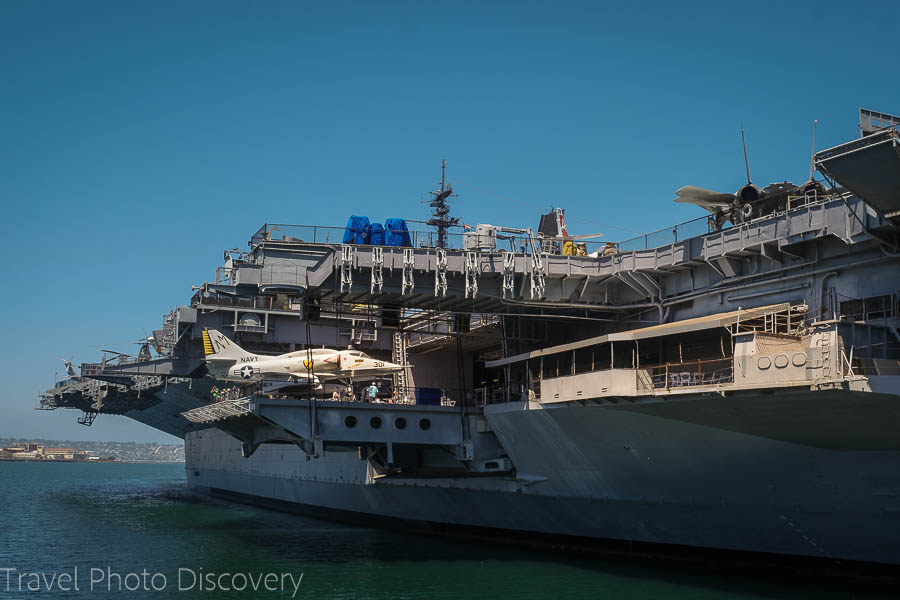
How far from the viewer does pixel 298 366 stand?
92.5 feet

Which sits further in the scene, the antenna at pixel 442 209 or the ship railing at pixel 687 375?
the antenna at pixel 442 209

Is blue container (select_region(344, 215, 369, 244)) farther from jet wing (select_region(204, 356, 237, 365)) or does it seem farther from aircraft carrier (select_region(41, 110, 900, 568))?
jet wing (select_region(204, 356, 237, 365))

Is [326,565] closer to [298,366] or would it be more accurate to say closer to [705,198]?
[298,366]

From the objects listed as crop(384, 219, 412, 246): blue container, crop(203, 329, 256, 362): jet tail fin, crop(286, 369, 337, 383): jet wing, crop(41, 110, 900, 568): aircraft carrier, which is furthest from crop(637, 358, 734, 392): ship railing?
crop(203, 329, 256, 362): jet tail fin

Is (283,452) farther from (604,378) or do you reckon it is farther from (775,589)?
(775,589)

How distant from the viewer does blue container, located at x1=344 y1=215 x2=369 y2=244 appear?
23.9 meters

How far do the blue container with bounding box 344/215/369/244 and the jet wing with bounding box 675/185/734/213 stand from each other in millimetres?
9304

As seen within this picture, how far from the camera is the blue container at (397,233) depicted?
2416 cm

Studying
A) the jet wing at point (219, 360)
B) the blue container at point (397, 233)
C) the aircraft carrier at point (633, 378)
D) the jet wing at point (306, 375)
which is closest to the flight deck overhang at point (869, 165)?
the aircraft carrier at point (633, 378)

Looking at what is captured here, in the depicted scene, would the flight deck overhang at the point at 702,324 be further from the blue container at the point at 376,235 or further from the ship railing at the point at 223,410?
the ship railing at the point at 223,410

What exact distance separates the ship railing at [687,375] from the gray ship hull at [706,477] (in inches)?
19.0

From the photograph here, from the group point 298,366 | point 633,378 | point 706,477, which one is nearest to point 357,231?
point 298,366

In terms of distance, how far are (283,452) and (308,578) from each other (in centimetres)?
1791

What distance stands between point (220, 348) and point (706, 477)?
1920 cm
